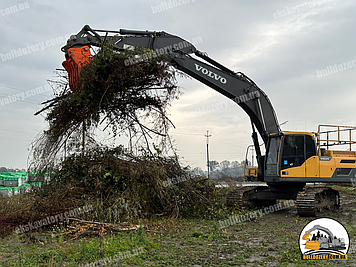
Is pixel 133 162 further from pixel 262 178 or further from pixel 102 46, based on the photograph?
pixel 262 178

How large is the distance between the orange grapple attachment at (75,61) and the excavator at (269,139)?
63cm

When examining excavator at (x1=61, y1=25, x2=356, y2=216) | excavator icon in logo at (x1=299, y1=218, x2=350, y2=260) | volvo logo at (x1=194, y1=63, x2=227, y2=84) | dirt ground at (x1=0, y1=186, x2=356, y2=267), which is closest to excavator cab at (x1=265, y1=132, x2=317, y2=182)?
excavator at (x1=61, y1=25, x2=356, y2=216)

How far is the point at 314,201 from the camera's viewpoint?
9914mm

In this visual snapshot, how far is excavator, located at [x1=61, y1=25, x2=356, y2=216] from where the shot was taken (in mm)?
9852

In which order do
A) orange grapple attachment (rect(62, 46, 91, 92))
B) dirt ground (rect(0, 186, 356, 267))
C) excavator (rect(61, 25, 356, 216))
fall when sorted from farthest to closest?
excavator (rect(61, 25, 356, 216)) → orange grapple attachment (rect(62, 46, 91, 92)) → dirt ground (rect(0, 186, 356, 267))

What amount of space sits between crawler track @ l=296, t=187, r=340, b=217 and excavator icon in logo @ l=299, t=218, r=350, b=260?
156 inches

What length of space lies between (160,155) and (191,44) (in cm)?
321

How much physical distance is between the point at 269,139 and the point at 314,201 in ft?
6.78

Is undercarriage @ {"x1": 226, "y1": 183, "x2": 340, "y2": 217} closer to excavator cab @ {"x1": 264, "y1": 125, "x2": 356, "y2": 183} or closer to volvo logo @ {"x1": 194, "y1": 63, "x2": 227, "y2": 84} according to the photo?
excavator cab @ {"x1": 264, "y1": 125, "x2": 356, "y2": 183}

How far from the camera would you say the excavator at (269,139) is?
32.3ft

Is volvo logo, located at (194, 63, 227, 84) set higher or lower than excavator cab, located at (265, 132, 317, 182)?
higher

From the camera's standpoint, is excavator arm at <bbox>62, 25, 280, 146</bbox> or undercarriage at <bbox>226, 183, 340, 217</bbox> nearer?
excavator arm at <bbox>62, 25, 280, 146</bbox>

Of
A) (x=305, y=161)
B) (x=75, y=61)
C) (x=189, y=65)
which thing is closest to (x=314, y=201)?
(x=305, y=161)

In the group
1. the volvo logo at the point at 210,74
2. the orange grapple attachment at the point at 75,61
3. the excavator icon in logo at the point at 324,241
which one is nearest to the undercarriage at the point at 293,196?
the volvo logo at the point at 210,74
